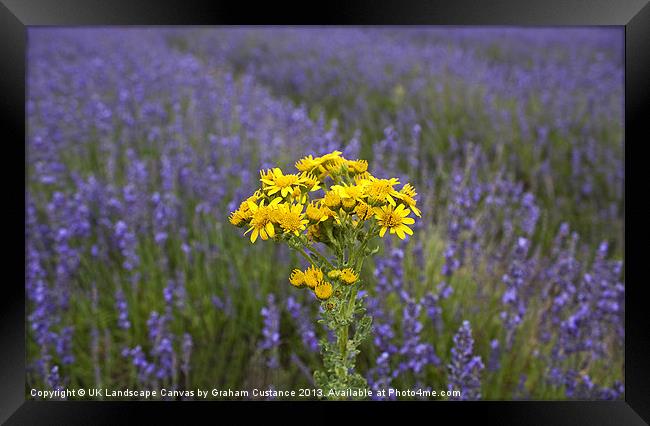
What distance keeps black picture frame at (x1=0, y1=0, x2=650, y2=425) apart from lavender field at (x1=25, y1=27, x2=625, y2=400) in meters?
0.14

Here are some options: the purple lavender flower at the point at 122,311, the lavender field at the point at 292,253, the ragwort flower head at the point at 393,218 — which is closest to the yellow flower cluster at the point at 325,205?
the ragwort flower head at the point at 393,218

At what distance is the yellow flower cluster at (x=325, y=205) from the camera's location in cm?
114

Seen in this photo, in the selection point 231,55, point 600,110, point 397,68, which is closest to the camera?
point 600,110

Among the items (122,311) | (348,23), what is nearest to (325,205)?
(348,23)

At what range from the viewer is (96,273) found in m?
2.41

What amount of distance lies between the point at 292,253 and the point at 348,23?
1073 mm

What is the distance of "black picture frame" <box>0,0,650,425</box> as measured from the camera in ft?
5.19

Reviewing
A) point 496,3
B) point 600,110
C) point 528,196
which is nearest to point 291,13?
point 496,3

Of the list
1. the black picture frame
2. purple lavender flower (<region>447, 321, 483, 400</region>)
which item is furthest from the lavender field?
the black picture frame

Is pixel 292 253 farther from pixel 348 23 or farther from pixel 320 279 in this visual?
pixel 320 279

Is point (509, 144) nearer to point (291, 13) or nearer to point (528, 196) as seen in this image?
point (528, 196)

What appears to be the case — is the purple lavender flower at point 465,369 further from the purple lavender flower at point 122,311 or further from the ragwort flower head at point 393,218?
the purple lavender flower at point 122,311

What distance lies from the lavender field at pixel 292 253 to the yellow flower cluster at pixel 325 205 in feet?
1.77
